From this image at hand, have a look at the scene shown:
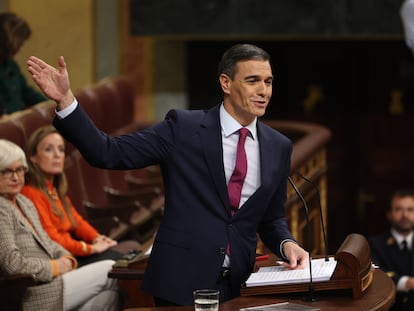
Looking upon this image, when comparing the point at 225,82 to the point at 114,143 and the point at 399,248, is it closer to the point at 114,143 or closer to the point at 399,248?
the point at 114,143

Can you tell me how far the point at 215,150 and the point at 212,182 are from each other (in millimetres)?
97

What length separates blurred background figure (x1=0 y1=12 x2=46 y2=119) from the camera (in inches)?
240

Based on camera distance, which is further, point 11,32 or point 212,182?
point 11,32

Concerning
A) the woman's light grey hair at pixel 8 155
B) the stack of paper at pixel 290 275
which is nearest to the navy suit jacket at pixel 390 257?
the woman's light grey hair at pixel 8 155

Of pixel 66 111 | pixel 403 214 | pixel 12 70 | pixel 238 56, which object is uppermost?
pixel 238 56

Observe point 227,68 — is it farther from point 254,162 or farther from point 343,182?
point 343,182

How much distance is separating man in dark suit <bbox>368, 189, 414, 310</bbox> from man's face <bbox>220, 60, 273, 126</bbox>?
2.98 meters

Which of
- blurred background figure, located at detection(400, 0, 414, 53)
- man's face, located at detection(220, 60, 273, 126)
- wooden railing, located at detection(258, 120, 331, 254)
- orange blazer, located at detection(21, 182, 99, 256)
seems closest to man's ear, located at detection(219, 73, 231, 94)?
man's face, located at detection(220, 60, 273, 126)

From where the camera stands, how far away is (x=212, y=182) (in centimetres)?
344

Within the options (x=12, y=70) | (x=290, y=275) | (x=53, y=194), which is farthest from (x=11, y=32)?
(x=290, y=275)

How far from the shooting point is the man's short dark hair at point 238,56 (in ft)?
11.3

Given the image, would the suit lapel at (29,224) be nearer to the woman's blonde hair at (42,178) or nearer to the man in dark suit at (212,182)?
the woman's blonde hair at (42,178)

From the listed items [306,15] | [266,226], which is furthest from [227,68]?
[306,15]

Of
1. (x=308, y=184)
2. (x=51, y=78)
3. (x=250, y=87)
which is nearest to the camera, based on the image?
(x=51, y=78)
